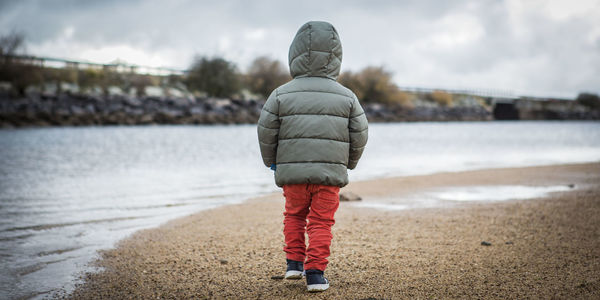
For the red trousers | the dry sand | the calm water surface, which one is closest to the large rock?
the dry sand

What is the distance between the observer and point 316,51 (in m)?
3.26

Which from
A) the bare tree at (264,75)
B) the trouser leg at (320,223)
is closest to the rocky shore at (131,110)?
the bare tree at (264,75)

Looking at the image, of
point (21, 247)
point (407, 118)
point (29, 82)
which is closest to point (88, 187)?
point (21, 247)

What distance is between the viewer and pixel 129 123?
116 feet

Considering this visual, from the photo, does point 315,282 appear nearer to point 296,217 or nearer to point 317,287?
point 317,287

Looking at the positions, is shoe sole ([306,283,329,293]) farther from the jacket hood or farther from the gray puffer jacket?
the jacket hood

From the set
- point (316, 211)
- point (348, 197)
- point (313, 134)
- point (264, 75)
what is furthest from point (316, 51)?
point (264, 75)

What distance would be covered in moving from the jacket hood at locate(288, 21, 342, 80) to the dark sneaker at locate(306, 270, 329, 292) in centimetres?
138

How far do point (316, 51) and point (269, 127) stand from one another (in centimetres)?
62

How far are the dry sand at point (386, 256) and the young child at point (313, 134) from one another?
525 millimetres

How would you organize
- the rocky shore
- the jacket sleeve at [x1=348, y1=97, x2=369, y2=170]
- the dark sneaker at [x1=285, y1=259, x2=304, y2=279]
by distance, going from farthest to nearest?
the rocky shore → the dark sneaker at [x1=285, y1=259, x2=304, y2=279] → the jacket sleeve at [x1=348, y1=97, x2=369, y2=170]

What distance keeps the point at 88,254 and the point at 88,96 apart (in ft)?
110

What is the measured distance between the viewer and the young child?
3.24m

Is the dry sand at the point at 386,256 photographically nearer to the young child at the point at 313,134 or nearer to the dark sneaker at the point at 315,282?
the dark sneaker at the point at 315,282
